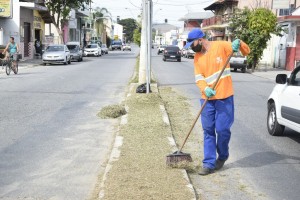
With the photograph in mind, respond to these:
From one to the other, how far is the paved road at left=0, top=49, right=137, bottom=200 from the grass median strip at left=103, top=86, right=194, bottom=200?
14.7 inches

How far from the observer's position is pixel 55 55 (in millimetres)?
31906

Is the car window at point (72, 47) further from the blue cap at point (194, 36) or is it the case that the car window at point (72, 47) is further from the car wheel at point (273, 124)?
the blue cap at point (194, 36)

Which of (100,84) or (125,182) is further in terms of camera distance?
(100,84)

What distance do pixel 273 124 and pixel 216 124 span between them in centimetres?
334

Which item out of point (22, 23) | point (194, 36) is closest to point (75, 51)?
point (22, 23)

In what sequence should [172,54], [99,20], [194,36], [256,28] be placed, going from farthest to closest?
1. [99,20]
2. [172,54]
3. [256,28]
4. [194,36]

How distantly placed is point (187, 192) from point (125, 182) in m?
0.74

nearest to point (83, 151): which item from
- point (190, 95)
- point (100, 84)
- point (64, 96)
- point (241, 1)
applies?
point (64, 96)

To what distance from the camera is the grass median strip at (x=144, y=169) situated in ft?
16.3

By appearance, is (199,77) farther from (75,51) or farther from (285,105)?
(75,51)

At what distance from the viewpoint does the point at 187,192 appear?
5012 mm

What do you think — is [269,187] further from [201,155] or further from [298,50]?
[298,50]

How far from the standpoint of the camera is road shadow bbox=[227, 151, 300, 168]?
669cm

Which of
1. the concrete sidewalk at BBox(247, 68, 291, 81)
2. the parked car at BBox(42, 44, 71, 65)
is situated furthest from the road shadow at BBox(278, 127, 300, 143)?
the parked car at BBox(42, 44, 71, 65)
